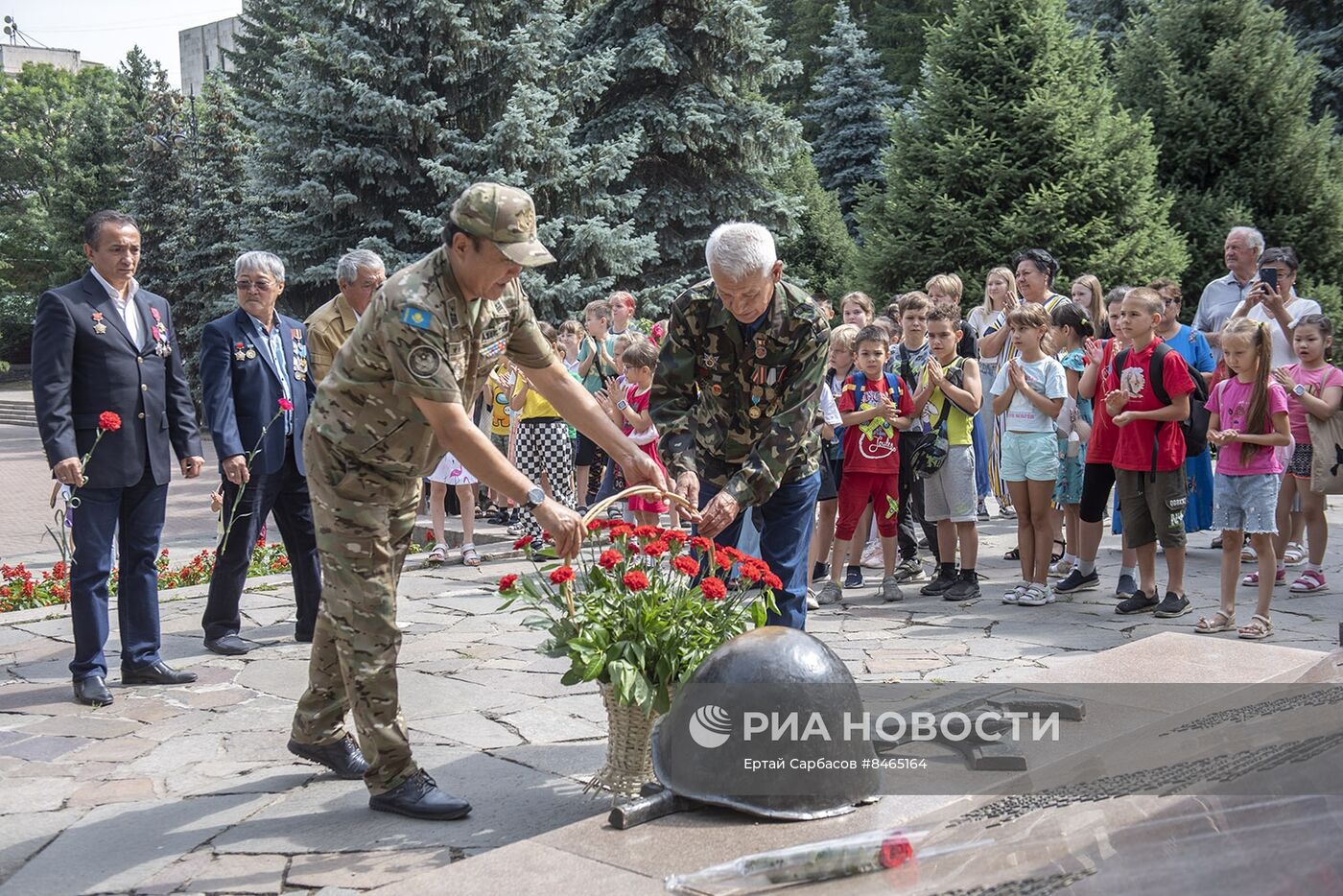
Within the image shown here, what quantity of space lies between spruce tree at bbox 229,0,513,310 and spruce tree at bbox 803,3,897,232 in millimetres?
13874

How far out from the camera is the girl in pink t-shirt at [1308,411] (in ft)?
26.0

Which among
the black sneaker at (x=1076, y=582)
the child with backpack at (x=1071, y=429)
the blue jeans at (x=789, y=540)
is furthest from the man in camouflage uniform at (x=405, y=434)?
the child with backpack at (x=1071, y=429)

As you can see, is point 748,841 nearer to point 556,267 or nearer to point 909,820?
point 909,820

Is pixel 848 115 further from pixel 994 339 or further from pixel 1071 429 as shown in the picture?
pixel 1071 429

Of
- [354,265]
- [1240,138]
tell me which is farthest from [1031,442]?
[1240,138]

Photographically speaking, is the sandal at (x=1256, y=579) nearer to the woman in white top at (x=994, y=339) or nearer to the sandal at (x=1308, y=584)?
the sandal at (x=1308, y=584)

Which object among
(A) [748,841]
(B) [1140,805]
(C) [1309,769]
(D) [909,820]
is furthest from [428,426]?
(C) [1309,769]

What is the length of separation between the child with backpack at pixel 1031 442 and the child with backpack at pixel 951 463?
249 millimetres

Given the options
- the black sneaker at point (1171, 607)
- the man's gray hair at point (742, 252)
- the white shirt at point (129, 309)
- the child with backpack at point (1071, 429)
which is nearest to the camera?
the man's gray hair at point (742, 252)

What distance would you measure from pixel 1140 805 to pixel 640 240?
16886 millimetres

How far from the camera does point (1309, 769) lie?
347 cm

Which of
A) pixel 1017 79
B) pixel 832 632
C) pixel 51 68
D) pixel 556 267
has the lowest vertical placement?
pixel 832 632

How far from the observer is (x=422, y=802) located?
13.7 ft

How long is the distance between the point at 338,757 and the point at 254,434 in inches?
102
